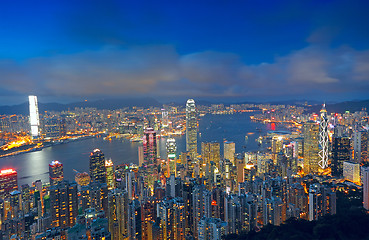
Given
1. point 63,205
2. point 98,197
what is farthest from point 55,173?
point 98,197

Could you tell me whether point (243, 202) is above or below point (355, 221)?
below

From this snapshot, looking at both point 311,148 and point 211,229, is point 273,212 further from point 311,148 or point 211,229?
point 311,148

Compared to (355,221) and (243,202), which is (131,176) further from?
(355,221)

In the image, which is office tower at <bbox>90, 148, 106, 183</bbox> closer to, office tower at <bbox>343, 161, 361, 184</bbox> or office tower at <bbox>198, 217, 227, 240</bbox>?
office tower at <bbox>198, 217, 227, 240</bbox>

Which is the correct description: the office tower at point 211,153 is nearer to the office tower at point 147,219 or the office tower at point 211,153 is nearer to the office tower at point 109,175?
the office tower at point 109,175

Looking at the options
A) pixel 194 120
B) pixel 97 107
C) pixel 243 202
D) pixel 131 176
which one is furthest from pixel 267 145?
pixel 97 107

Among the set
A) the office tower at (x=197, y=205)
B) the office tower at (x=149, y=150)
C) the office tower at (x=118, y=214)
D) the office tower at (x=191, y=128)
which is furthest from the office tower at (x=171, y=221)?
the office tower at (x=191, y=128)
